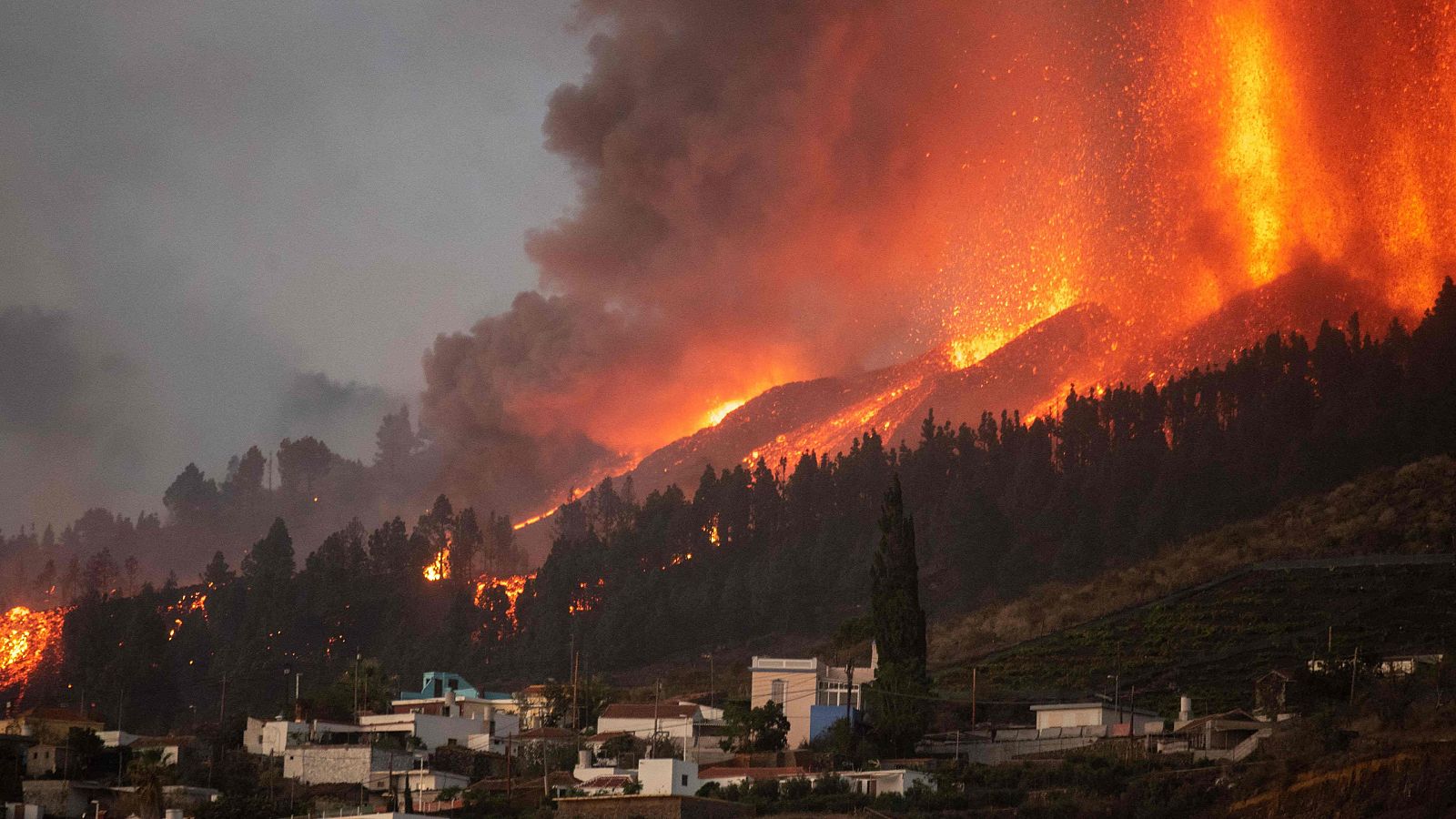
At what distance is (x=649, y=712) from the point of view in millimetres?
69750

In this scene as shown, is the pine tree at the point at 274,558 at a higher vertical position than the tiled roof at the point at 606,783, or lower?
higher

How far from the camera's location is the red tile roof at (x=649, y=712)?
68.5 metres


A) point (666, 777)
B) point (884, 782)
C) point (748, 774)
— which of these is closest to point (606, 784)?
point (666, 777)

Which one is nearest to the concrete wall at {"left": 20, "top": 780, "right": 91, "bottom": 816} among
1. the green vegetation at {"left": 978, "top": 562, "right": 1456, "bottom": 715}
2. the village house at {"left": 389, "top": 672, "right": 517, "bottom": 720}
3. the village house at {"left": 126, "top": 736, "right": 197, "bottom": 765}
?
the village house at {"left": 126, "top": 736, "right": 197, "bottom": 765}

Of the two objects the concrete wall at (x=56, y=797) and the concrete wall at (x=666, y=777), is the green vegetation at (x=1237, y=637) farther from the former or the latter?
the concrete wall at (x=56, y=797)

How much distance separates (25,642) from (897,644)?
83.2m

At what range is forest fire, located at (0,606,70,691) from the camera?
123 meters

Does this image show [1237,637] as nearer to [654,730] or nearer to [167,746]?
[654,730]

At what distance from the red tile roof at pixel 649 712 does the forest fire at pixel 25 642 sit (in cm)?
6030

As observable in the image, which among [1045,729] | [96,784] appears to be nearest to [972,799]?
[1045,729]

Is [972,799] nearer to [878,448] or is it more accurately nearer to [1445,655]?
[1445,655]

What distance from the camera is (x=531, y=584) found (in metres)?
122

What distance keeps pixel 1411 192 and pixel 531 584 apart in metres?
62.1

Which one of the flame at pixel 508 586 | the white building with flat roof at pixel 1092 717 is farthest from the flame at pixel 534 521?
the white building with flat roof at pixel 1092 717
